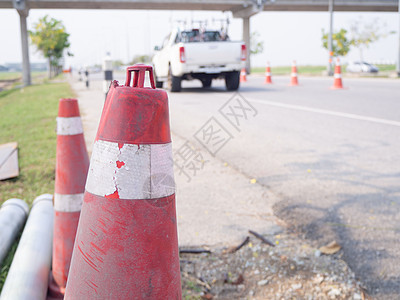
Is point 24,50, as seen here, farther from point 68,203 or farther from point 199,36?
point 68,203

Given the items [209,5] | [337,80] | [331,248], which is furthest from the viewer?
[209,5]

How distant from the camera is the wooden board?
4.66 meters

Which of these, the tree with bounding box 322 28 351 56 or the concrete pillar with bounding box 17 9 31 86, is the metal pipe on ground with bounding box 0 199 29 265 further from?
the tree with bounding box 322 28 351 56

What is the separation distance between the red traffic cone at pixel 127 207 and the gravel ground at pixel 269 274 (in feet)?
3.18

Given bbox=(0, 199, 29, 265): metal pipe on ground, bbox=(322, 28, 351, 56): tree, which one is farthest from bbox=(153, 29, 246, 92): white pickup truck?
bbox=(322, 28, 351, 56): tree

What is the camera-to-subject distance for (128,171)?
150 cm

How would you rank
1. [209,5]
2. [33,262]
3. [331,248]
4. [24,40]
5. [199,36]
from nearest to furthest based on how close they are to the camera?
[33,262]
[331,248]
[199,36]
[24,40]
[209,5]

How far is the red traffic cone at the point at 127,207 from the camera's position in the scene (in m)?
1.49

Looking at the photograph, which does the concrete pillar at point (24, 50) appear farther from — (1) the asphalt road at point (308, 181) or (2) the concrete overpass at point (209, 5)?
(1) the asphalt road at point (308, 181)

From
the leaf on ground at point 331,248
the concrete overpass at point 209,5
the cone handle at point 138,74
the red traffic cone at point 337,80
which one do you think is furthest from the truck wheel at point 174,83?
the concrete overpass at point 209,5

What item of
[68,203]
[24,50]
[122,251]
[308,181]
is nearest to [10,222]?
[68,203]

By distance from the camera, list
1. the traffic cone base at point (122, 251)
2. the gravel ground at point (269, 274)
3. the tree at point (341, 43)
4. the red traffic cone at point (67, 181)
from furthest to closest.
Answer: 1. the tree at point (341, 43)
2. the red traffic cone at point (67, 181)
3. the gravel ground at point (269, 274)
4. the traffic cone base at point (122, 251)

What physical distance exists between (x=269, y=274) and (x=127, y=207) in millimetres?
1405

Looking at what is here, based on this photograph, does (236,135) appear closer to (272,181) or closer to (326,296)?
(272,181)
